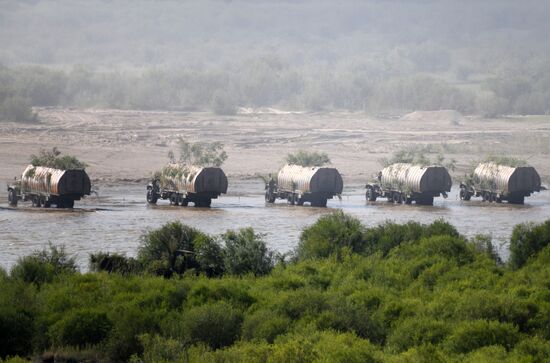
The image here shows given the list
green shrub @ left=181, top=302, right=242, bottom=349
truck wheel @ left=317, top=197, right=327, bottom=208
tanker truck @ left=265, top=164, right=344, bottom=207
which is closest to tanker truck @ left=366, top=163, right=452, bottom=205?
tanker truck @ left=265, top=164, right=344, bottom=207

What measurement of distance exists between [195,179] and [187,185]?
3.09 ft

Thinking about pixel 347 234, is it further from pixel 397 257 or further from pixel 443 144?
pixel 443 144

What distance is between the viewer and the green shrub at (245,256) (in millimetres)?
35281

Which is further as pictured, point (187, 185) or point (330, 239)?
point (187, 185)

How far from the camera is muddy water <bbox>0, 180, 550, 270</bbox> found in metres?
48.1

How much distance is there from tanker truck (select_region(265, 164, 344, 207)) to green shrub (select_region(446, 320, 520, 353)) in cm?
3960

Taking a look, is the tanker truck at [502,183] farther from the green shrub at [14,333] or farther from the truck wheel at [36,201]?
the green shrub at [14,333]

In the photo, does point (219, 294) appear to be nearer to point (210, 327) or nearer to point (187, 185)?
point (210, 327)

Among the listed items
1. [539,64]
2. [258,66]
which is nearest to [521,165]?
[258,66]

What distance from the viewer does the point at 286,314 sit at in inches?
1078

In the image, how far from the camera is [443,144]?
98188mm

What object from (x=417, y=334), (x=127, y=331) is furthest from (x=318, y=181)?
(x=127, y=331)

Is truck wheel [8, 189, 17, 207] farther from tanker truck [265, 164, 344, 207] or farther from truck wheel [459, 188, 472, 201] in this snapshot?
truck wheel [459, 188, 472, 201]

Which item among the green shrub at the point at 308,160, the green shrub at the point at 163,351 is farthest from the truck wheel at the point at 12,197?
the green shrub at the point at 163,351
